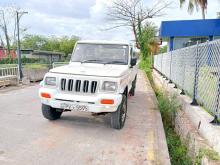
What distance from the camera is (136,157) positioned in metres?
4.65

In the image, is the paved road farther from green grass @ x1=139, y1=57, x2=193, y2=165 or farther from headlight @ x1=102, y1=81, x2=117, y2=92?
headlight @ x1=102, y1=81, x2=117, y2=92

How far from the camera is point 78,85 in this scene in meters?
5.85

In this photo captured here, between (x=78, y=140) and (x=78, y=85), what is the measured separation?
1240mm

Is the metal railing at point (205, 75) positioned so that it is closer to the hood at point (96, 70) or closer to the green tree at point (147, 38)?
the hood at point (96, 70)

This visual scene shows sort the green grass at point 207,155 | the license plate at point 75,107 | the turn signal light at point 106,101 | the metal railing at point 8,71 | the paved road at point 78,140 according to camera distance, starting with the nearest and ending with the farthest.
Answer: the green grass at point 207,155 → the paved road at point 78,140 → the turn signal light at point 106,101 → the license plate at point 75,107 → the metal railing at point 8,71

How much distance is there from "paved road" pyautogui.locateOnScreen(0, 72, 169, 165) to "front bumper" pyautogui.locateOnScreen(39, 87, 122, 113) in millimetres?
616

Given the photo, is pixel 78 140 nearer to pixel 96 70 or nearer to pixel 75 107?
pixel 75 107

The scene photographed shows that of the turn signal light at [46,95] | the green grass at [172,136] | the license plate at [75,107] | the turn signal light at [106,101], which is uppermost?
the turn signal light at [46,95]

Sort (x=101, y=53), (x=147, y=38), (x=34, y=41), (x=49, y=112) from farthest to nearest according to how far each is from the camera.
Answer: (x=34, y=41)
(x=147, y=38)
(x=101, y=53)
(x=49, y=112)

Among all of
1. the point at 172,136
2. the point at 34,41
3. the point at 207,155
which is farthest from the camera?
the point at 34,41

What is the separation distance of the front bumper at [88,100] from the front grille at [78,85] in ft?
0.41

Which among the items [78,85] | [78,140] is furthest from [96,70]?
[78,140]

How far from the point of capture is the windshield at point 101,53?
7.24 meters

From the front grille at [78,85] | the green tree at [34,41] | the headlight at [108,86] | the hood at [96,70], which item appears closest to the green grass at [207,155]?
the headlight at [108,86]
